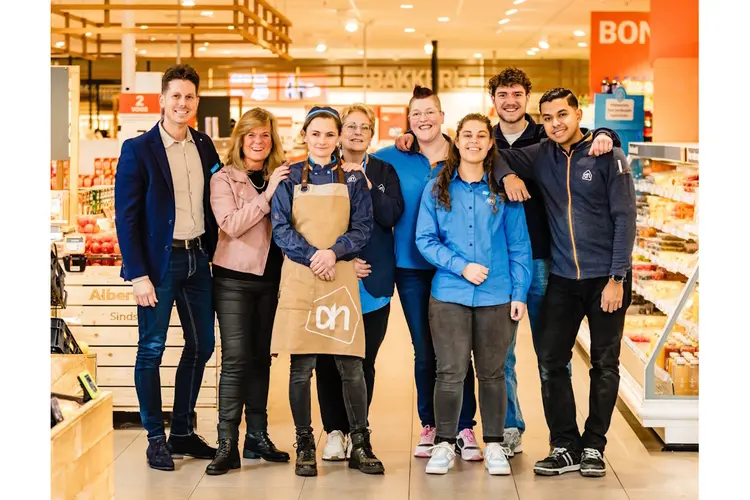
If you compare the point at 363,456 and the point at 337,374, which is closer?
the point at 363,456

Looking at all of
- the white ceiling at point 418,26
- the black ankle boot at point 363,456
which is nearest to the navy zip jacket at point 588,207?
the black ankle boot at point 363,456

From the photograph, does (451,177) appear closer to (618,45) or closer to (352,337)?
(352,337)

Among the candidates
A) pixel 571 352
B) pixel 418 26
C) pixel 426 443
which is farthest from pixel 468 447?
pixel 418 26

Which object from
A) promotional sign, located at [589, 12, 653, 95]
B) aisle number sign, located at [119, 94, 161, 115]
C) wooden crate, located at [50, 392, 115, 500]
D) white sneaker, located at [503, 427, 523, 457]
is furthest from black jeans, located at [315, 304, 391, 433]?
promotional sign, located at [589, 12, 653, 95]

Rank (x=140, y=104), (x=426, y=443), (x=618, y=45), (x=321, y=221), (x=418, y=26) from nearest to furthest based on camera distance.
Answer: (x=321, y=221), (x=426, y=443), (x=140, y=104), (x=618, y=45), (x=418, y=26)

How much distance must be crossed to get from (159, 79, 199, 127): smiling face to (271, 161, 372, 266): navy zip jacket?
21.0 inches

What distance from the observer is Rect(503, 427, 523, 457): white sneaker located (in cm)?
479

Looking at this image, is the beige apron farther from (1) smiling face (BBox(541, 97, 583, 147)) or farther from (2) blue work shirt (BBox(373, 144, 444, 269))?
(1) smiling face (BBox(541, 97, 583, 147))

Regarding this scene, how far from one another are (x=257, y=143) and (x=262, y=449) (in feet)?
4.58

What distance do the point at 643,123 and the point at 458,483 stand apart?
597 centimetres

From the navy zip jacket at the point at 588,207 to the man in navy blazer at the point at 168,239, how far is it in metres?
1.33

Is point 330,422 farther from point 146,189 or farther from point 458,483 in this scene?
point 146,189

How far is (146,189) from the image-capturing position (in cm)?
439

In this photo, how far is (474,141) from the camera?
14.2ft
